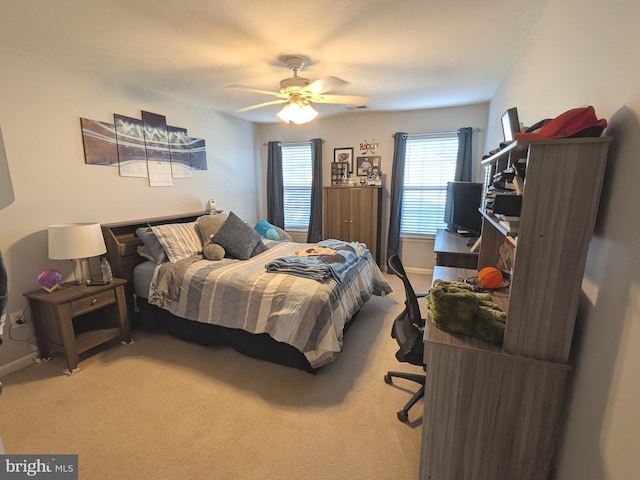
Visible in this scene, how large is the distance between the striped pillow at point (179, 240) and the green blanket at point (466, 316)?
252 centimetres

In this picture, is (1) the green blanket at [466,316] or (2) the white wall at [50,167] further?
(2) the white wall at [50,167]

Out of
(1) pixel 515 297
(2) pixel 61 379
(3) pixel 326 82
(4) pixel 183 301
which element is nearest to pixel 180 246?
(4) pixel 183 301

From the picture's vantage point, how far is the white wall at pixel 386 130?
13.9 ft

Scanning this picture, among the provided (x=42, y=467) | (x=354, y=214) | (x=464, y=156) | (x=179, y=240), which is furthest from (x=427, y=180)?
(x=42, y=467)

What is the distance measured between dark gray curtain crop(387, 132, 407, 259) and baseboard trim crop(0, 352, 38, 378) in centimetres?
432

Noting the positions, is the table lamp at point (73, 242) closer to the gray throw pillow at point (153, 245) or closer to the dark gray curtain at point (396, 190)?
the gray throw pillow at point (153, 245)

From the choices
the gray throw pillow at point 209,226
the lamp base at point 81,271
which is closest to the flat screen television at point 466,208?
the gray throw pillow at point 209,226

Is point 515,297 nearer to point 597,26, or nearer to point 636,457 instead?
point 636,457

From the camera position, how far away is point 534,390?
1.20 meters

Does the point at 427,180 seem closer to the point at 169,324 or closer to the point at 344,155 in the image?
the point at 344,155

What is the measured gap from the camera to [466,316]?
1340 millimetres

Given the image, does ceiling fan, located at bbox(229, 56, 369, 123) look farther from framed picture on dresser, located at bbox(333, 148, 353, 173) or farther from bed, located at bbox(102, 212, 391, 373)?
framed picture on dresser, located at bbox(333, 148, 353, 173)

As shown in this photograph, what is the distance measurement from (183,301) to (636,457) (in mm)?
2815

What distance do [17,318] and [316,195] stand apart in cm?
381
